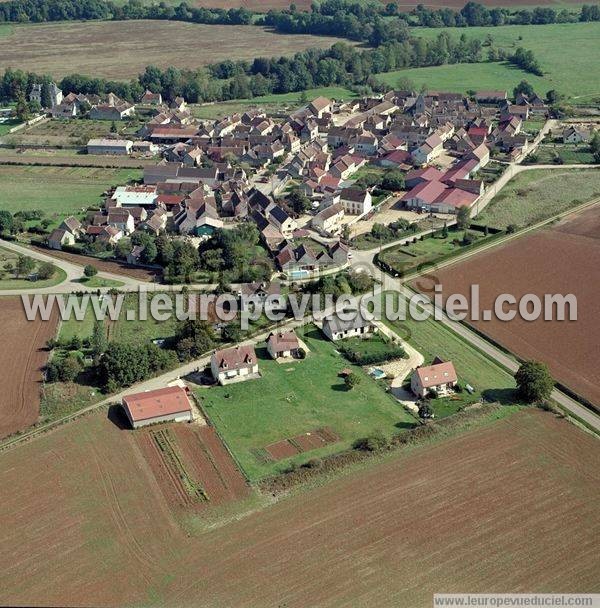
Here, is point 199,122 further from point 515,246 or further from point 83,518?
point 83,518

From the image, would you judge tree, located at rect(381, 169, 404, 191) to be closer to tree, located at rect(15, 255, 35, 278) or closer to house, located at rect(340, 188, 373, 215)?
house, located at rect(340, 188, 373, 215)


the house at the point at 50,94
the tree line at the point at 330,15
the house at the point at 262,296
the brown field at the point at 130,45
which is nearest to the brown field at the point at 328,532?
the house at the point at 262,296

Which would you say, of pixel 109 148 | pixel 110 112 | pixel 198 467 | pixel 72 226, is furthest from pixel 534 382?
pixel 110 112

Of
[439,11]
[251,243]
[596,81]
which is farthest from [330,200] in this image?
[439,11]

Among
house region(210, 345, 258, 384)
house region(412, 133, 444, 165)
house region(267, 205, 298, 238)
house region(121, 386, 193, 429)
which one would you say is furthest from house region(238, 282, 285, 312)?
house region(412, 133, 444, 165)

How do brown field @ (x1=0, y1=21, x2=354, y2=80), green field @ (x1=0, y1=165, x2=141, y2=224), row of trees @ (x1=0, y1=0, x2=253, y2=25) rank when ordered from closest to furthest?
green field @ (x1=0, y1=165, x2=141, y2=224), brown field @ (x1=0, y1=21, x2=354, y2=80), row of trees @ (x1=0, y1=0, x2=253, y2=25)

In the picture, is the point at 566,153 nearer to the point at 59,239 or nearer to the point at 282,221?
the point at 282,221
